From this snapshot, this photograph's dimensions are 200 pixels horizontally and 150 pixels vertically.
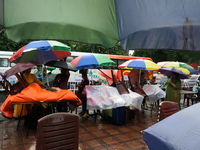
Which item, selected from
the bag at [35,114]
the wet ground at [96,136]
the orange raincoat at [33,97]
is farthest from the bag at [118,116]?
the bag at [35,114]

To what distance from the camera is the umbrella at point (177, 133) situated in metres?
1.21

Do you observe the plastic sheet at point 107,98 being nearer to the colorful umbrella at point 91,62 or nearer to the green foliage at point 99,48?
the colorful umbrella at point 91,62

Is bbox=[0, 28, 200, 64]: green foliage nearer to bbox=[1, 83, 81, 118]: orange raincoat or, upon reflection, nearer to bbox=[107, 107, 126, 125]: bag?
bbox=[1, 83, 81, 118]: orange raincoat

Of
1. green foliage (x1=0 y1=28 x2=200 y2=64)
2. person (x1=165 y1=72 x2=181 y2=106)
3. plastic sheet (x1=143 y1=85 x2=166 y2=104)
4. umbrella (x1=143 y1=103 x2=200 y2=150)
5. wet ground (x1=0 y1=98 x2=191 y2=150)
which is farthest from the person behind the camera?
plastic sheet (x1=143 y1=85 x2=166 y2=104)

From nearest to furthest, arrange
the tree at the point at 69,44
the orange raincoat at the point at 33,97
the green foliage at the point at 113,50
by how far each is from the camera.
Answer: the tree at the point at 69,44 → the green foliage at the point at 113,50 → the orange raincoat at the point at 33,97

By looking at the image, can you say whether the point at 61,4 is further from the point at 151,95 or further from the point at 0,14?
the point at 151,95

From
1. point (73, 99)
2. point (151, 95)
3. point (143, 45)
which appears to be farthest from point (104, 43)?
point (151, 95)

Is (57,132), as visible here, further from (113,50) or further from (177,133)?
(113,50)

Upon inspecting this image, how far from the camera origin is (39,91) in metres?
3.46

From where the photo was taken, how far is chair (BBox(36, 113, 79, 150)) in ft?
6.52

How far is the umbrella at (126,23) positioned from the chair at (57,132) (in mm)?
1180

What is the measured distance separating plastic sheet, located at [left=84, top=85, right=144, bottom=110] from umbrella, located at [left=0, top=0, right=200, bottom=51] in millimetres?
3226

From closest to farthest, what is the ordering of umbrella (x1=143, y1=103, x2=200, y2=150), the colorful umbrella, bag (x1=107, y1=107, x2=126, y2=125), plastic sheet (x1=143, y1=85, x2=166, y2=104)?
1. umbrella (x1=143, y1=103, x2=200, y2=150)
2. the colorful umbrella
3. bag (x1=107, y1=107, x2=126, y2=125)
4. plastic sheet (x1=143, y1=85, x2=166, y2=104)

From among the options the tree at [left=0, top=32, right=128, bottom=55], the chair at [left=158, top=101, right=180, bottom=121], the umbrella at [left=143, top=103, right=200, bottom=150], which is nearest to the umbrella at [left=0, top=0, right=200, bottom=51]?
the tree at [left=0, top=32, right=128, bottom=55]
